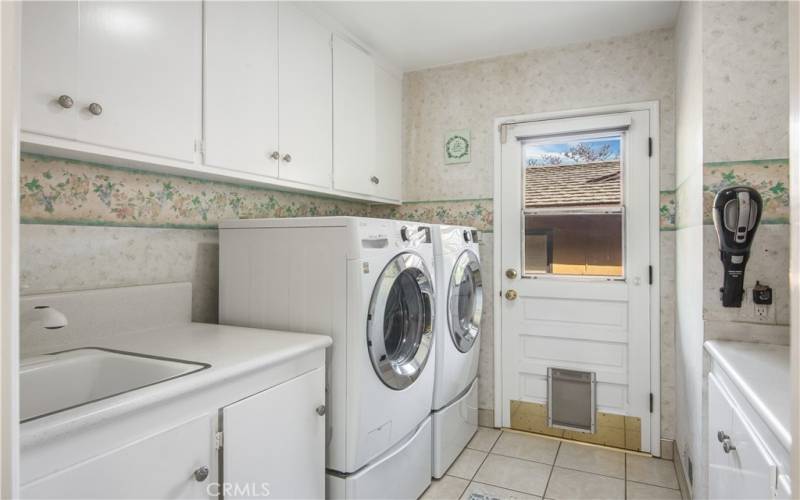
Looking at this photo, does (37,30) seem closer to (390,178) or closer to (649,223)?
(390,178)

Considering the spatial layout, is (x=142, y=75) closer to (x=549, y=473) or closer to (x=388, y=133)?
(x=388, y=133)

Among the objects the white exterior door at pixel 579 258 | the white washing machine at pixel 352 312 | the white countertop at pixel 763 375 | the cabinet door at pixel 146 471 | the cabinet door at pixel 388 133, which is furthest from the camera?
the cabinet door at pixel 388 133

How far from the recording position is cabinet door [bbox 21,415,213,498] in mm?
838

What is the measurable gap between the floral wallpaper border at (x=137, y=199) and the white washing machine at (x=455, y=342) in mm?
941

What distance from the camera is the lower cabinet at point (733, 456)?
1.00m

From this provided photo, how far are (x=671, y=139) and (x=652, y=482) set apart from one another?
1.87 m

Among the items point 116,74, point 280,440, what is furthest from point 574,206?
point 116,74

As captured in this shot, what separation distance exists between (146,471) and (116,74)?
1.12 metres

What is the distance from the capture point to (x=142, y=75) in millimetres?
1406

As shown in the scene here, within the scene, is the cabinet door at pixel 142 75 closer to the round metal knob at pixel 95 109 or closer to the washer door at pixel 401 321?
the round metal knob at pixel 95 109

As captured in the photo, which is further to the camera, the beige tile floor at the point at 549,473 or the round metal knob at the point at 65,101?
the beige tile floor at the point at 549,473

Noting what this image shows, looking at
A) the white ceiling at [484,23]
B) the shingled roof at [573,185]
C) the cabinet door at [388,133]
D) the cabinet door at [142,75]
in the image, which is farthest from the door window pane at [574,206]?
the cabinet door at [142,75]

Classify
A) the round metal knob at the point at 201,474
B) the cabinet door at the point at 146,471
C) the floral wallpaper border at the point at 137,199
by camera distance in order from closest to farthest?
the cabinet door at the point at 146,471, the round metal knob at the point at 201,474, the floral wallpaper border at the point at 137,199

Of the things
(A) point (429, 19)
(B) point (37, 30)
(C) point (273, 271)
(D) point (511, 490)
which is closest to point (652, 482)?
(D) point (511, 490)
